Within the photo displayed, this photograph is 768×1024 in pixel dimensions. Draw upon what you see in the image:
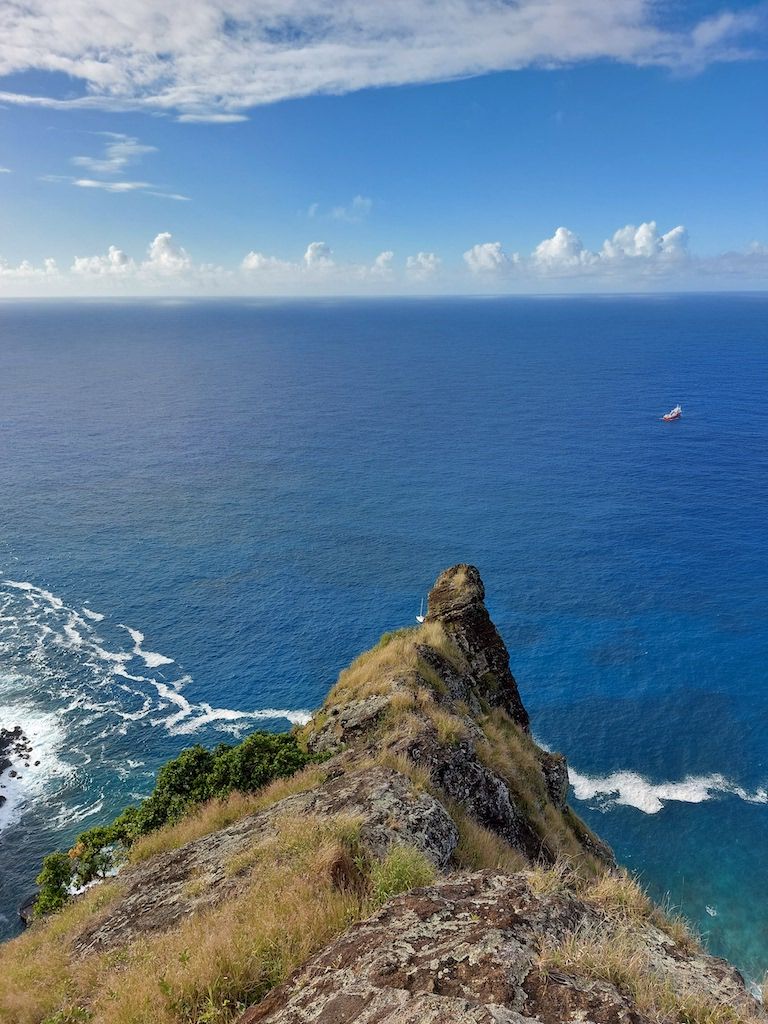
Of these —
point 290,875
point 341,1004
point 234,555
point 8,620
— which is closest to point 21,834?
point 8,620

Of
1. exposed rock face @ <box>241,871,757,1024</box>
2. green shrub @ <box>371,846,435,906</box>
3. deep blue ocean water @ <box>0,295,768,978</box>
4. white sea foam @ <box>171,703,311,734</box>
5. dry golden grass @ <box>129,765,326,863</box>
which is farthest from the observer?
white sea foam @ <box>171,703,311,734</box>

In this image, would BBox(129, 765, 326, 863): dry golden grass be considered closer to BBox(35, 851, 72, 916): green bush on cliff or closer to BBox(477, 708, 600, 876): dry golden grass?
BBox(477, 708, 600, 876): dry golden grass

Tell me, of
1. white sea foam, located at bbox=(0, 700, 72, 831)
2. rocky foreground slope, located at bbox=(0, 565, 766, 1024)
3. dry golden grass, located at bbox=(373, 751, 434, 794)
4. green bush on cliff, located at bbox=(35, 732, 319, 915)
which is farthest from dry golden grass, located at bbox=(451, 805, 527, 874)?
white sea foam, located at bbox=(0, 700, 72, 831)

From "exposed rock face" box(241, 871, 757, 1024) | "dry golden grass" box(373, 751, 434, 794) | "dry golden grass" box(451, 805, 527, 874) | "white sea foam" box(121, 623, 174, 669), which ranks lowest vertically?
"white sea foam" box(121, 623, 174, 669)

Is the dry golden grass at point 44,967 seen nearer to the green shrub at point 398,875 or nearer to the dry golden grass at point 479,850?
the green shrub at point 398,875

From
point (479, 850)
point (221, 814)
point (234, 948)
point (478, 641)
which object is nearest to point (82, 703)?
point (478, 641)

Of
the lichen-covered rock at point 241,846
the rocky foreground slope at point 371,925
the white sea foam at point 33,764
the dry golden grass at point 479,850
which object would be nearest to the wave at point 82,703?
the white sea foam at point 33,764

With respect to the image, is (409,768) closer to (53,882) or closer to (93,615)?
(53,882)
